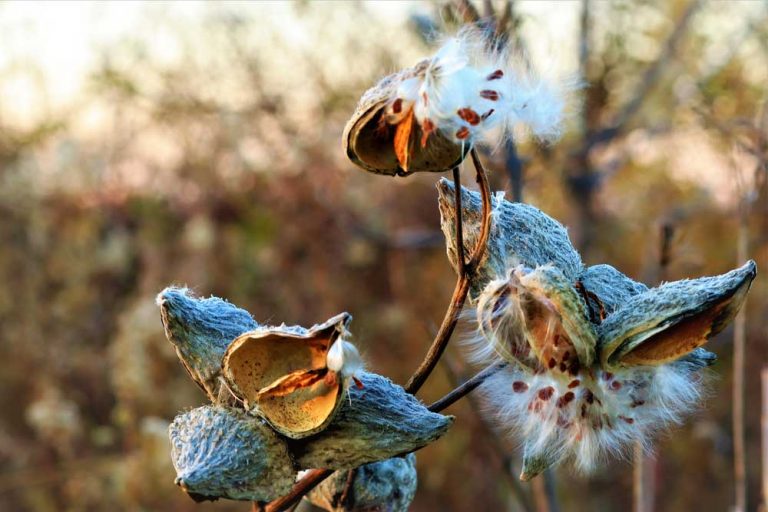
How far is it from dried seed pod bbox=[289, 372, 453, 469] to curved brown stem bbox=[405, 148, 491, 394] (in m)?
0.02

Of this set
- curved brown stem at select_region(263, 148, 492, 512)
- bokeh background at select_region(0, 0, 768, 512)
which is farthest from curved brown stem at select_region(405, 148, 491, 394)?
bokeh background at select_region(0, 0, 768, 512)

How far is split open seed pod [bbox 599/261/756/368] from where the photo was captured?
1.58 ft

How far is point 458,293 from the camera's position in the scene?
520 millimetres

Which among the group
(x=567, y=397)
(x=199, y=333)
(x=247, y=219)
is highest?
(x=247, y=219)

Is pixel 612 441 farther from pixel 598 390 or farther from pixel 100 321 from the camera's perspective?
pixel 100 321

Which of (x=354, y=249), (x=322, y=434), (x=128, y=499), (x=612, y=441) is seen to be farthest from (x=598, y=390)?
(x=354, y=249)

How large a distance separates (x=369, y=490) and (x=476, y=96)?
279mm

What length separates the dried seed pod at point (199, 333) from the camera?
52 centimetres

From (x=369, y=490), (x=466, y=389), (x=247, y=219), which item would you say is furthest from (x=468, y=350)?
(x=247, y=219)

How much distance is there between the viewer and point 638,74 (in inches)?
120

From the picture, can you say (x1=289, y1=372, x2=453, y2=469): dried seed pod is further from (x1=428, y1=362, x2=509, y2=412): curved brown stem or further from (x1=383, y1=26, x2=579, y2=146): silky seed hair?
(x1=383, y1=26, x2=579, y2=146): silky seed hair

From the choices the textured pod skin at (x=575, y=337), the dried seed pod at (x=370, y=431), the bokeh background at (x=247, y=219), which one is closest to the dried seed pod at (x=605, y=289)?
the textured pod skin at (x=575, y=337)

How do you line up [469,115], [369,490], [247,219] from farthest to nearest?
[247,219] < [369,490] < [469,115]

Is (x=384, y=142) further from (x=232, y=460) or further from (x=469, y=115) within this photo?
(x=232, y=460)
